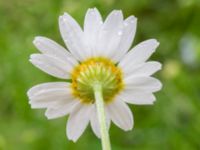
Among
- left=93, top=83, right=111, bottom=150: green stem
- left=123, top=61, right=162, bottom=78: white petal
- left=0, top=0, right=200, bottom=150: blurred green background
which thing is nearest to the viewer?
left=93, top=83, right=111, bottom=150: green stem

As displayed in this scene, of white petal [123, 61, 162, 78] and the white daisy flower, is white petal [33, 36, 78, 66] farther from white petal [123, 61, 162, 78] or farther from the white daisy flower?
white petal [123, 61, 162, 78]

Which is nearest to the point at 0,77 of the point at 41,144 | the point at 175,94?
the point at 41,144

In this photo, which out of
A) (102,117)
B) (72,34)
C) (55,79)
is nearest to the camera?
(102,117)

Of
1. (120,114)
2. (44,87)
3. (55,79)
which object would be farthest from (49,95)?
(55,79)

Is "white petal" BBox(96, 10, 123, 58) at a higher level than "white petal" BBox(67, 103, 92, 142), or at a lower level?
higher

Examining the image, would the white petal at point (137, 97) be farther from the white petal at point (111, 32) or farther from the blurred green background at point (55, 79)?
the blurred green background at point (55, 79)

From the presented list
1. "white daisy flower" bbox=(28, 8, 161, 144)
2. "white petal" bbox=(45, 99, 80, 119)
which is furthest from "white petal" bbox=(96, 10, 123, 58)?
"white petal" bbox=(45, 99, 80, 119)

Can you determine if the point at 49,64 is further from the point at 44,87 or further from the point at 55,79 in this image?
the point at 55,79
